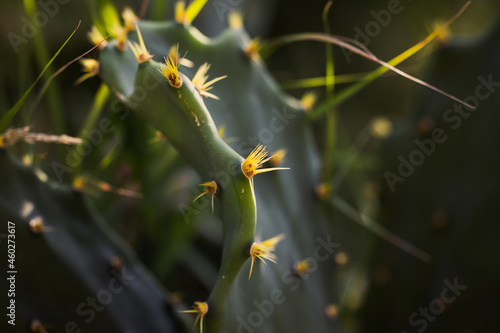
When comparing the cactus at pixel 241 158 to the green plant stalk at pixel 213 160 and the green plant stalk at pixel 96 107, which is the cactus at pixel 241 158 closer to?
the green plant stalk at pixel 213 160

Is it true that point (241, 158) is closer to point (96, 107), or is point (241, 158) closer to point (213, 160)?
point (213, 160)

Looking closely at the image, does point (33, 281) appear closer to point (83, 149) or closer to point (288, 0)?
point (83, 149)

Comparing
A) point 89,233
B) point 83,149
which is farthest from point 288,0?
point 89,233

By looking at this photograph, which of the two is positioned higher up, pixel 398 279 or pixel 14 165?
pixel 14 165

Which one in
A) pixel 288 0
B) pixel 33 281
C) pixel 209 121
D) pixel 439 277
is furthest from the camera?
pixel 288 0

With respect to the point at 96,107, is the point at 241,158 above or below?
below

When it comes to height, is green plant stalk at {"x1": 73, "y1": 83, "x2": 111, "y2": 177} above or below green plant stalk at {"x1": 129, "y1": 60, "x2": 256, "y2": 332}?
above

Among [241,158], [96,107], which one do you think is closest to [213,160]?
[241,158]

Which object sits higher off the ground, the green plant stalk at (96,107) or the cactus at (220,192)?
the green plant stalk at (96,107)

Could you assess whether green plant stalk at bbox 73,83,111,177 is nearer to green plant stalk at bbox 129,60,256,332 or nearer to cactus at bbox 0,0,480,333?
cactus at bbox 0,0,480,333

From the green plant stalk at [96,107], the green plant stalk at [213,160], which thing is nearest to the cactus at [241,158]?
the green plant stalk at [213,160]

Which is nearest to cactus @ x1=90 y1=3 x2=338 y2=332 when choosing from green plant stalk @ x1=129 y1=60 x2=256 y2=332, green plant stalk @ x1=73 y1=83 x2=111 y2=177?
green plant stalk @ x1=129 y1=60 x2=256 y2=332
